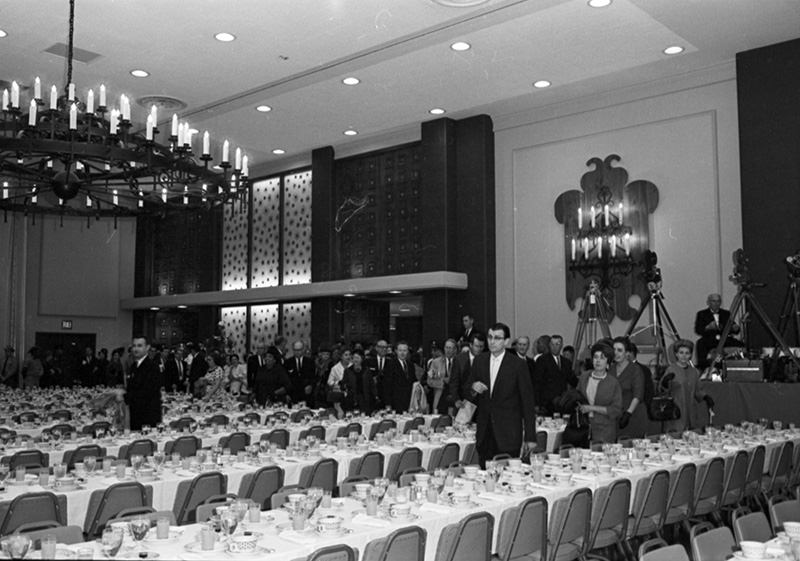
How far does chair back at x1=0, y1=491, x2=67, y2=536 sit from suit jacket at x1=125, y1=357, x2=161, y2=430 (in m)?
3.66

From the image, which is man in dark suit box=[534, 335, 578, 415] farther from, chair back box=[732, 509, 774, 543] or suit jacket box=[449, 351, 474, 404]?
chair back box=[732, 509, 774, 543]

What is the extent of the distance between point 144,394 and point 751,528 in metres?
6.50

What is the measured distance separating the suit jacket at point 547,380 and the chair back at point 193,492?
672 cm

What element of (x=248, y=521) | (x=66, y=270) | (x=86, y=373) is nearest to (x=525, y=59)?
(x=248, y=521)

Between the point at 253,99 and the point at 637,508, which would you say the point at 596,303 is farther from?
the point at 637,508

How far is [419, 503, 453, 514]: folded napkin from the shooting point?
467cm

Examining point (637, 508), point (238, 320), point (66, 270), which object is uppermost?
point (66, 270)

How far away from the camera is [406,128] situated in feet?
55.8

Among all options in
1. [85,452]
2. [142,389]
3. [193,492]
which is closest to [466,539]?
[193,492]

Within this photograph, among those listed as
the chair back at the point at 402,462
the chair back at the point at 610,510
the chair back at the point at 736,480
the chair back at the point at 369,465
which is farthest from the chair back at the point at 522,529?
the chair back at the point at 736,480

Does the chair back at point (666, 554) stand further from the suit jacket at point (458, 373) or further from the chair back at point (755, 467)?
the suit jacket at point (458, 373)

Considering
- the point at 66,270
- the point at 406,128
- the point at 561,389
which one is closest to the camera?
the point at 561,389

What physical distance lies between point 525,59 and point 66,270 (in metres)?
15.8

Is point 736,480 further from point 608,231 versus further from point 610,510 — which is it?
point 608,231
